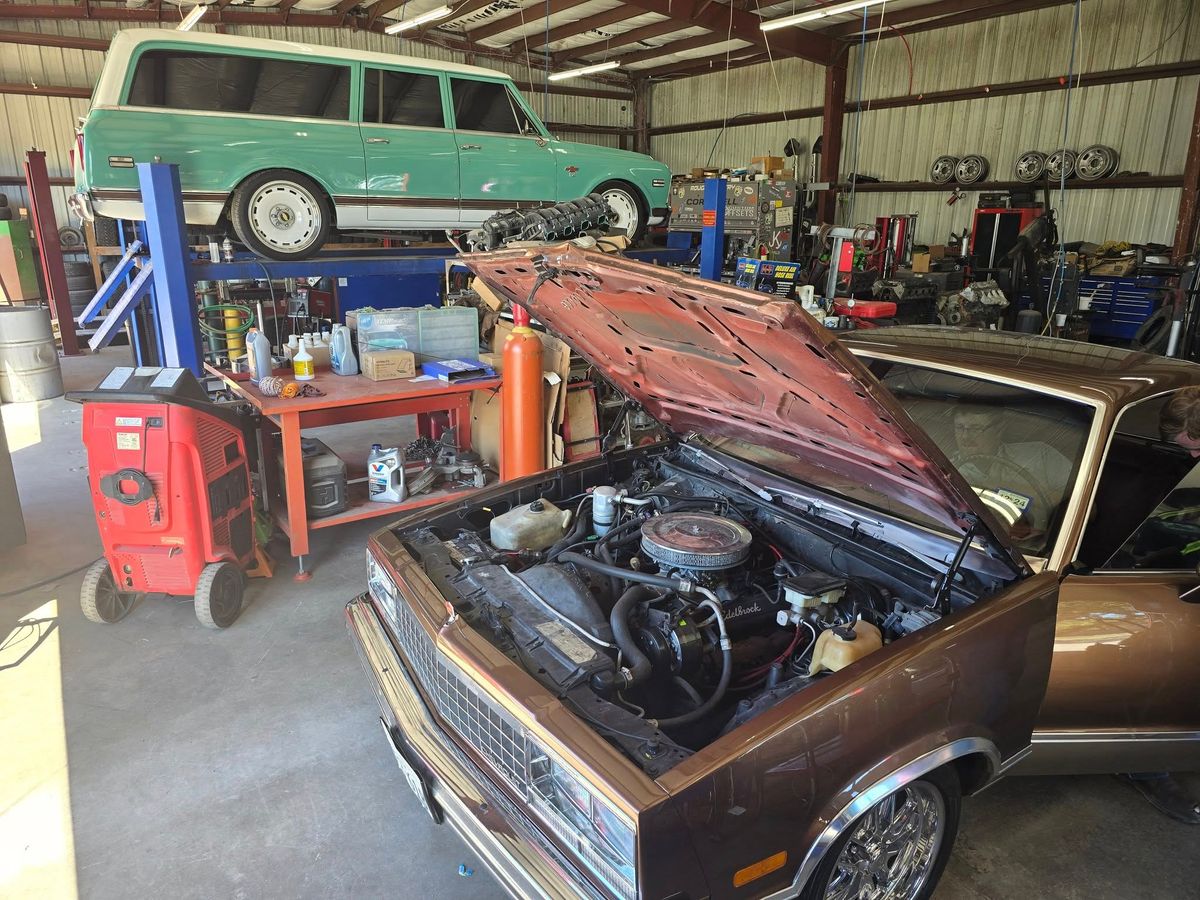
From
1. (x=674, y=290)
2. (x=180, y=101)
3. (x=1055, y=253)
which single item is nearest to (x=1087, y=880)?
(x=674, y=290)

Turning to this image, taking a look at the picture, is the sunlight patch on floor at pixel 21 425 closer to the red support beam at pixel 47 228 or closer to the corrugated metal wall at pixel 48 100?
the red support beam at pixel 47 228

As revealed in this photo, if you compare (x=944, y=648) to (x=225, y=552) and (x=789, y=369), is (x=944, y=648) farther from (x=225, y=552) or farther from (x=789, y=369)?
(x=225, y=552)

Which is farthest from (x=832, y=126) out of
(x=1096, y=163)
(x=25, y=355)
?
(x=25, y=355)

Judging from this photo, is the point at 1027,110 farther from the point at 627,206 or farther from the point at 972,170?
the point at 627,206

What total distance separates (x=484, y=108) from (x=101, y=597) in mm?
4570

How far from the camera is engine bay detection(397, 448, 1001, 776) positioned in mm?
1734

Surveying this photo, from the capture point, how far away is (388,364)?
420cm

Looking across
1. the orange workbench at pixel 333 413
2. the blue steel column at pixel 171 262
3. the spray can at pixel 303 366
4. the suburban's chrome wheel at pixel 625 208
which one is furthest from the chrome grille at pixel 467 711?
the suburban's chrome wheel at pixel 625 208

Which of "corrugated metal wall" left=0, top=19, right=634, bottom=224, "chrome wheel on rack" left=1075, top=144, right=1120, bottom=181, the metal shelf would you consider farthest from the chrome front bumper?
"corrugated metal wall" left=0, top=19, right=634, bottom=224

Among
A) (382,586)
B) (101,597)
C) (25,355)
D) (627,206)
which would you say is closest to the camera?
(382,586)

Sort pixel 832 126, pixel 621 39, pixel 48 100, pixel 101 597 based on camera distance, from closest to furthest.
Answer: pixel 101 597
pixel 48 100
pixel 832 126
pixel 621 39

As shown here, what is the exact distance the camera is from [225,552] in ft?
11.3

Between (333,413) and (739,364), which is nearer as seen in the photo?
(739,364)

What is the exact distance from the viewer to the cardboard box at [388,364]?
165 inches
